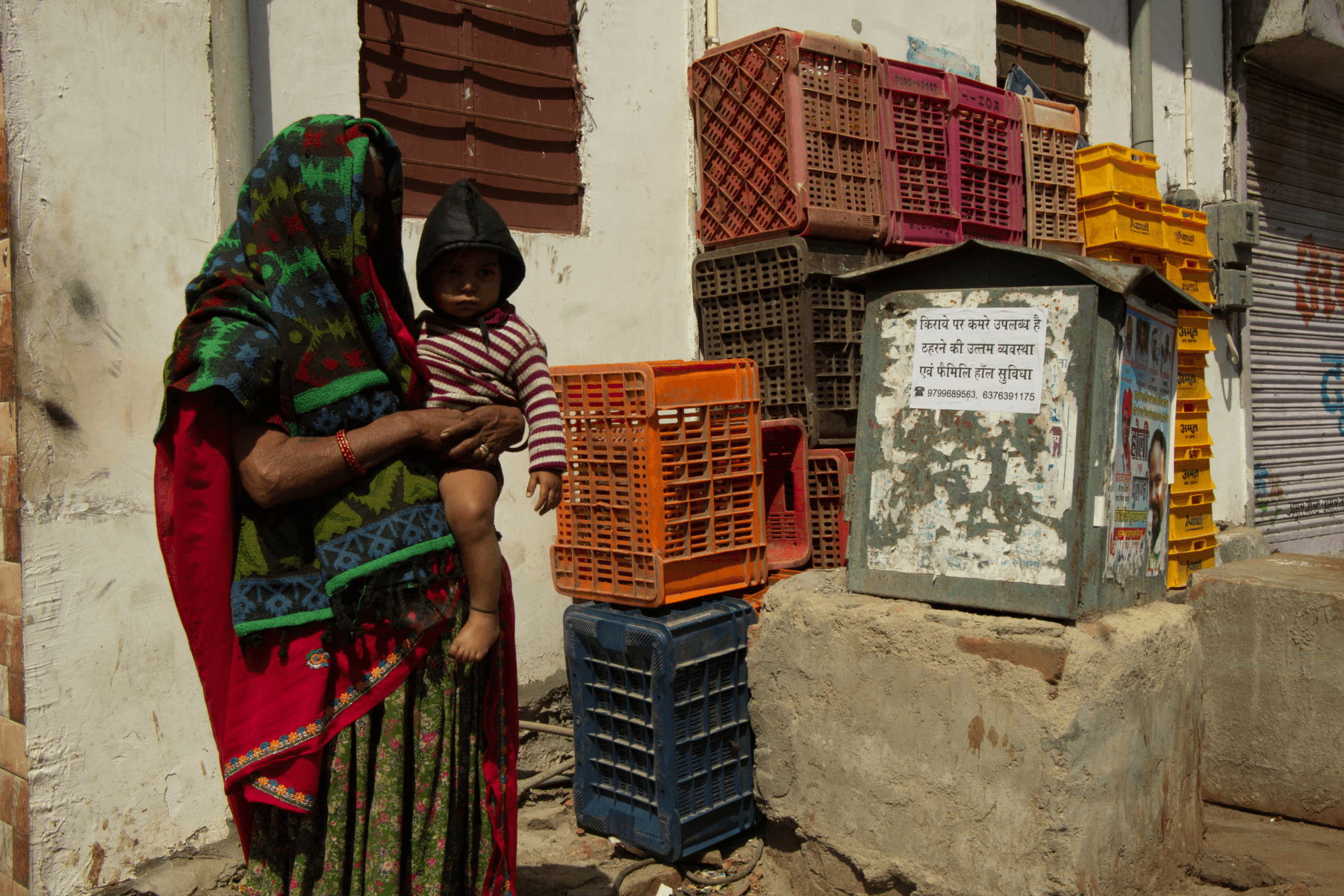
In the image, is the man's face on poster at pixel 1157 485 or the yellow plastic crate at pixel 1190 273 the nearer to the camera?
the man's face on poster at pixel 1157 485

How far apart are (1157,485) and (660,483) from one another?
1631 millimetres

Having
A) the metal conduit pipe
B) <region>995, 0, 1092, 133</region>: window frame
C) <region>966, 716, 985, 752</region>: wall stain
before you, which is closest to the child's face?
<region>966, 716, 985, 752</region>: wall stain

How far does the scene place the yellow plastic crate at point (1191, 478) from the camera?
4359mm

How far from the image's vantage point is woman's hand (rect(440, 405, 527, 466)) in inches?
75.7

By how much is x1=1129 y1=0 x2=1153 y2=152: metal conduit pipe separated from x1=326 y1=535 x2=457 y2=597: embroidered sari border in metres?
7.06

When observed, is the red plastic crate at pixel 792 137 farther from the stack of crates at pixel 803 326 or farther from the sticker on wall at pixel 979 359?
the sticker on wall at pixel 979 359

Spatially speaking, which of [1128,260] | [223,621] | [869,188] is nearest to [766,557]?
[869,188]

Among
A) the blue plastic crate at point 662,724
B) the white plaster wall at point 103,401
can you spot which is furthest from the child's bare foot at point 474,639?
the white plaster wall at point 103,401

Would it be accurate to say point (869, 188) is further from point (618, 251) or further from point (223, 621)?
point (223, 621)

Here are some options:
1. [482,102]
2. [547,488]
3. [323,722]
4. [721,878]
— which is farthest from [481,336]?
[482,102]

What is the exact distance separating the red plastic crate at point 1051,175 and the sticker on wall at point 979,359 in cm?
254

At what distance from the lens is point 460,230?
205cm

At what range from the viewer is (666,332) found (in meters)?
4.66

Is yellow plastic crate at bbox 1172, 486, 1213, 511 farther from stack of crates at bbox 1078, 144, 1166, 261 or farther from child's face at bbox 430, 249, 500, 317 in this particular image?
child's face at bbox 430, 249, 500, 317
